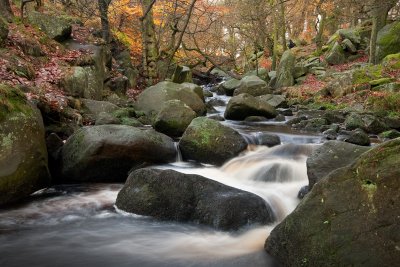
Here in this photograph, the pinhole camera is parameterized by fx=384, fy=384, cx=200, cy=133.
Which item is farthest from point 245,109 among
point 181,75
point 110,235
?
point 110,235

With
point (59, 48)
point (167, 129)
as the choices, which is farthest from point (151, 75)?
point (167, 129)

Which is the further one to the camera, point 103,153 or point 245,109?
point 245,109

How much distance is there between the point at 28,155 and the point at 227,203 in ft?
9.90

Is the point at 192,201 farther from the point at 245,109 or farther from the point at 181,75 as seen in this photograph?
the point at 181,75

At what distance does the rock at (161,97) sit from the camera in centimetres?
1123

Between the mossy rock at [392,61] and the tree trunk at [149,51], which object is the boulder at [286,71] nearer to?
the mossy rock at [392,61]

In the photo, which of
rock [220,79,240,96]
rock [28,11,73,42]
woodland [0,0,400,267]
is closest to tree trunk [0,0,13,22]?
woodland [0,0,400,267]

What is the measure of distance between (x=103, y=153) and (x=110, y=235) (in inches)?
82.4

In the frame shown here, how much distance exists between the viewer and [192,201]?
5004mm

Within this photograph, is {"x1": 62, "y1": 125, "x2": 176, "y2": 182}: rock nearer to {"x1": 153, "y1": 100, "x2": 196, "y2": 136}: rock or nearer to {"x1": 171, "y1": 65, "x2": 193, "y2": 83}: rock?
{"x1": 153, "y1": 100, "x2": 196, "y2": 136}: rock

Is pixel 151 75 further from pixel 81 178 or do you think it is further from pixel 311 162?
pixel 311 162

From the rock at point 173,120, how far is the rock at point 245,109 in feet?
10.9

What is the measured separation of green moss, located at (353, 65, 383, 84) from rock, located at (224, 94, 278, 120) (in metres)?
4.17

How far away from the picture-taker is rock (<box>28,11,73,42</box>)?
12.8 metres
